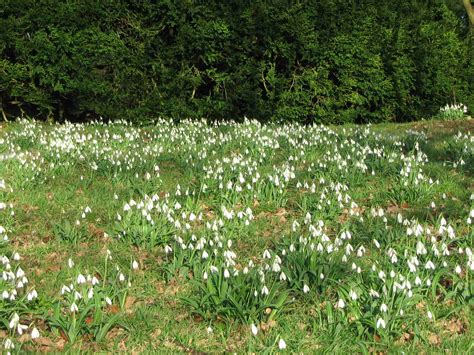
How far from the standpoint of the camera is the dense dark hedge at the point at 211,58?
9711 millimetres

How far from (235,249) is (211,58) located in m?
6.44

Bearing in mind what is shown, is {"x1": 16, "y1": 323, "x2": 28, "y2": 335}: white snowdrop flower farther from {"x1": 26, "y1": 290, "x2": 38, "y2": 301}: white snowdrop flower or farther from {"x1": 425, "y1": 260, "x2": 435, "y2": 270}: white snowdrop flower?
{"x1": 425, "y1": 260, "x2": 435, "y2": 270}: white snowdrop flower

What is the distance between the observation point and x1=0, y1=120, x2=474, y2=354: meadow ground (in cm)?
309

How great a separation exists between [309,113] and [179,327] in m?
8.06

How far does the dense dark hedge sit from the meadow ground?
2.83 m

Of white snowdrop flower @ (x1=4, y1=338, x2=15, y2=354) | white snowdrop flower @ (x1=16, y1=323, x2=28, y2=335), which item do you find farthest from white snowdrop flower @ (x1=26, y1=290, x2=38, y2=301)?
white snowdrop flower @ (x1=4, y1=338, x2=15, y2=354)

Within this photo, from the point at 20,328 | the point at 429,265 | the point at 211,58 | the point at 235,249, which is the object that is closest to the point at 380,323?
the point at 429,265

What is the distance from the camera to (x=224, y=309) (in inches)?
125

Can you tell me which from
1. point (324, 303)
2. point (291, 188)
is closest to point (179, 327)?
point (324, 303)

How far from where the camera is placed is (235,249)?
4.30m

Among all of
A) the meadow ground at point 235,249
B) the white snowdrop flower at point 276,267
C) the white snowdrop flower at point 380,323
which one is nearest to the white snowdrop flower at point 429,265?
the meadow ground at point 235,249

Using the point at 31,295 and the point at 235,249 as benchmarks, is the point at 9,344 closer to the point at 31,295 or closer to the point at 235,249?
the point at 31,295

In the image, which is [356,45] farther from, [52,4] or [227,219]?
[227,219]

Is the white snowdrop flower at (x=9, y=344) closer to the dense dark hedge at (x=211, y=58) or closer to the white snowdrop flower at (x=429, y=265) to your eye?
the white snowdrop flower at (x=429, y=265)
